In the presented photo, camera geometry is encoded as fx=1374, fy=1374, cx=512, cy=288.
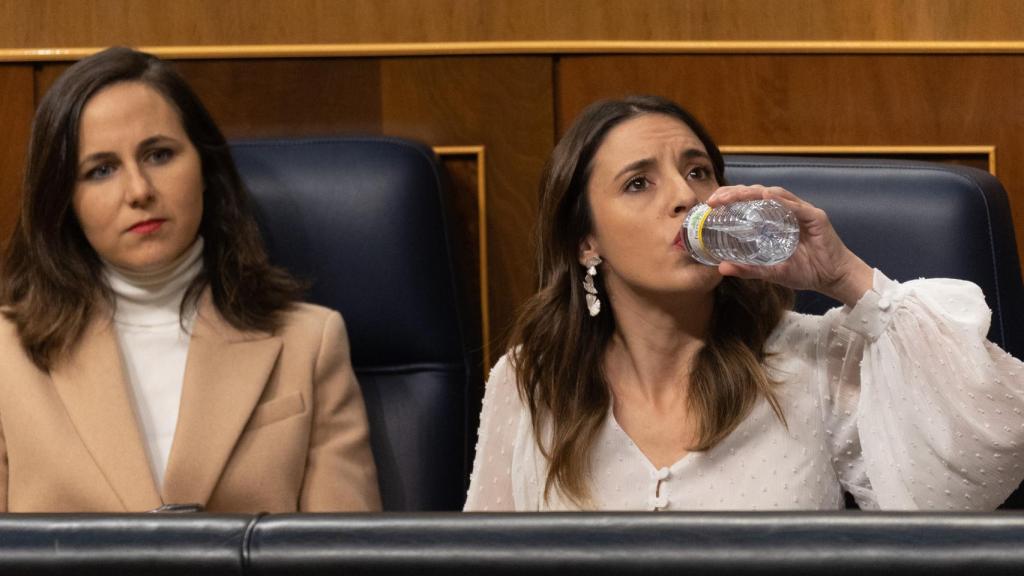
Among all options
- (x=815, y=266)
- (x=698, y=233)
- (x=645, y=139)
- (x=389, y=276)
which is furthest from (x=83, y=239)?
(x=815, y=266)

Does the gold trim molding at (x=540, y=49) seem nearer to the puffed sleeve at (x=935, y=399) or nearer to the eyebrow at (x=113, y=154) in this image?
the eyebrow at (x=113, y=154)

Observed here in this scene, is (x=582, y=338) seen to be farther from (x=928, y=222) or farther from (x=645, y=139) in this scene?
(x=928, y=222)

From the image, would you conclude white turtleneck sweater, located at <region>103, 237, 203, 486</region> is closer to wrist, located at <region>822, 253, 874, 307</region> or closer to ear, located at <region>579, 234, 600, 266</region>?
ear, located at <region>579, 234, 600, 266</region>

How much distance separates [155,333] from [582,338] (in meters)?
0.64

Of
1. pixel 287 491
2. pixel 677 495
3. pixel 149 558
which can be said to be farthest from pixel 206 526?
pixel 287 491

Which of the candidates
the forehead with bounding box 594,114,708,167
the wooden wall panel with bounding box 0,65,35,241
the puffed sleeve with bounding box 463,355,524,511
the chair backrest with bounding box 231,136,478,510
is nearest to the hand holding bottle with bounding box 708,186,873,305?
the forehead with bounding box 594,114,708,167

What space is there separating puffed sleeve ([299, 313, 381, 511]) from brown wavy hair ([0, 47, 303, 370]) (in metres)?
0.10

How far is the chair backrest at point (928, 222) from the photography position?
1634 millimetres

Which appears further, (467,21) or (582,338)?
(467,21)

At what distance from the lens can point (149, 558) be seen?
658 millimetres

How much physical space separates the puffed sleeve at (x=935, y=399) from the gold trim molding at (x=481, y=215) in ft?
2.58

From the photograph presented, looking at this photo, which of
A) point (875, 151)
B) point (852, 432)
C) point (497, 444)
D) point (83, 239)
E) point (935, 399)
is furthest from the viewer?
point (875, 151)

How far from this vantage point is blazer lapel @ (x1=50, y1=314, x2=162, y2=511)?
6.05 feet

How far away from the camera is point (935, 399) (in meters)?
1.47
